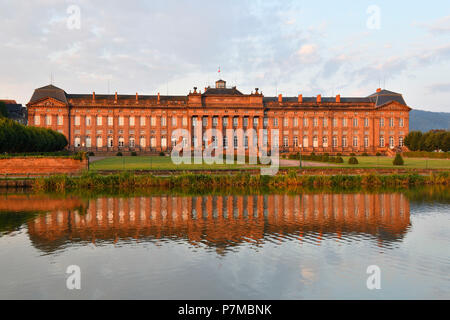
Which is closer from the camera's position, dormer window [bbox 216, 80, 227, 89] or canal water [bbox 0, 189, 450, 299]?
canal water [bbox 0, 189, 450, 299]

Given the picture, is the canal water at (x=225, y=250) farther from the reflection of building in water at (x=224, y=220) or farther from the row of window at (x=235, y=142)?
the row of window at (x=235, y=142)

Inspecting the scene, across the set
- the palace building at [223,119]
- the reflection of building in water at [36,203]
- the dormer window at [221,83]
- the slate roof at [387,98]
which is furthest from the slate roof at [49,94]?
the slate roof at [387,98]

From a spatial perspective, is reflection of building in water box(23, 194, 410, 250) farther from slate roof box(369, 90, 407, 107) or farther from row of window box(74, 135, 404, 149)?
slate roof box(369, 90, 407, 107)

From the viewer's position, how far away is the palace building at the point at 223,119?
6338 centimetres

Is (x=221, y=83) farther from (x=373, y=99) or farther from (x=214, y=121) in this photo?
(x=373, y=99)

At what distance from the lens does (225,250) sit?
10.8 metres

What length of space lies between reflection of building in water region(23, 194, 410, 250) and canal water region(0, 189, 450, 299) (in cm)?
4

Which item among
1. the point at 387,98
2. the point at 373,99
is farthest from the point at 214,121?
the point at 387,98

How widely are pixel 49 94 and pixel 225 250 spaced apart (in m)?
59.2

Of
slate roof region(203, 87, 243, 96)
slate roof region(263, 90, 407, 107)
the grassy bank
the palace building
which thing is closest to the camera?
the grassy bank

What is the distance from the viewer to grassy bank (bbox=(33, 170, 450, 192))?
83.8ft

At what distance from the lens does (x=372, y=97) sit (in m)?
69.9

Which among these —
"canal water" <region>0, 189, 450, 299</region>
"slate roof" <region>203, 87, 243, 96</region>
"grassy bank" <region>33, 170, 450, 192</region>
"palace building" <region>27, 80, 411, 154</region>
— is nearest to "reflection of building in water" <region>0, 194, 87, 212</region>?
"canal water" <region>0, 189, 450, 299</region>

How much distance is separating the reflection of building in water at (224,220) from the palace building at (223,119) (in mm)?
45033
